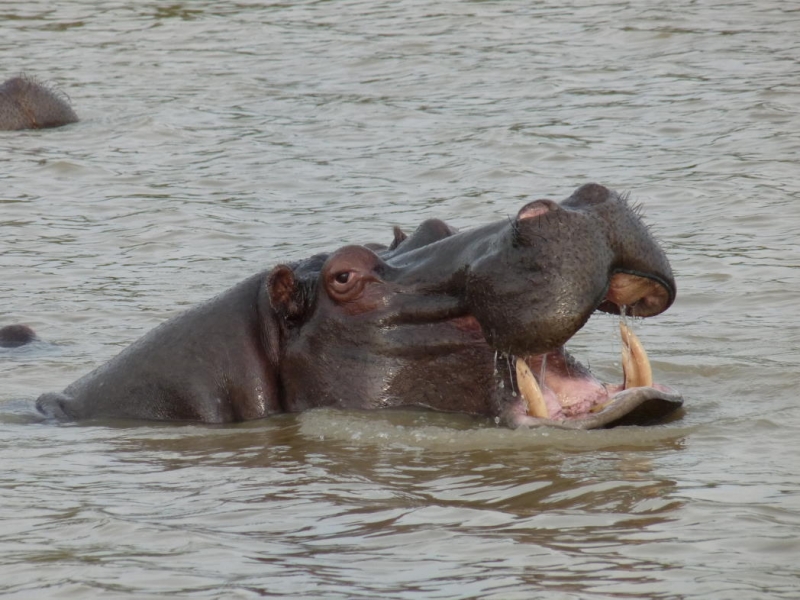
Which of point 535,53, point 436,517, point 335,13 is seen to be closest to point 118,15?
point 335,13

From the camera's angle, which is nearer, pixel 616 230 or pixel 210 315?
pixel 616 230

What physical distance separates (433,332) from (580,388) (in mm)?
613

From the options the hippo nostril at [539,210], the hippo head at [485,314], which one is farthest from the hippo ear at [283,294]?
the hippo nostril at [539,210]

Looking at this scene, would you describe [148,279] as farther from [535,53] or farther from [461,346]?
[535,53]

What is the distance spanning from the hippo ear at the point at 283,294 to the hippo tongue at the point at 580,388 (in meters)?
0.98

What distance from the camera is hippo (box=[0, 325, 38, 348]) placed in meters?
8.93

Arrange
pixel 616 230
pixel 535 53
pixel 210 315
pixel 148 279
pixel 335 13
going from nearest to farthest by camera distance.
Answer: pixel 616 230, pixel 210 315, pixel 148 279, pixel 535 53, pixel 335 13

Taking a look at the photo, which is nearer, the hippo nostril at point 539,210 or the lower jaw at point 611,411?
the hippo nostril at point 539,210

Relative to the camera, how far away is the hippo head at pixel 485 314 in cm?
559

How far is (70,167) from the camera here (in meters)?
15.2

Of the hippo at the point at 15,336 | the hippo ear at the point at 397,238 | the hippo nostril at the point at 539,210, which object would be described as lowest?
the hippo at the point at 15,336

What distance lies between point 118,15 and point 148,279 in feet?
44.0

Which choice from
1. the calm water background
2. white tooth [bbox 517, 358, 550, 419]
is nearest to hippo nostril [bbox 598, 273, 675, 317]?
white tooth [bbox 517, 358, 550, 419]

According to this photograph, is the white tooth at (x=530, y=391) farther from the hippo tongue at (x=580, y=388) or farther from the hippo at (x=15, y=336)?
the hippo at (x=15, y=336)
